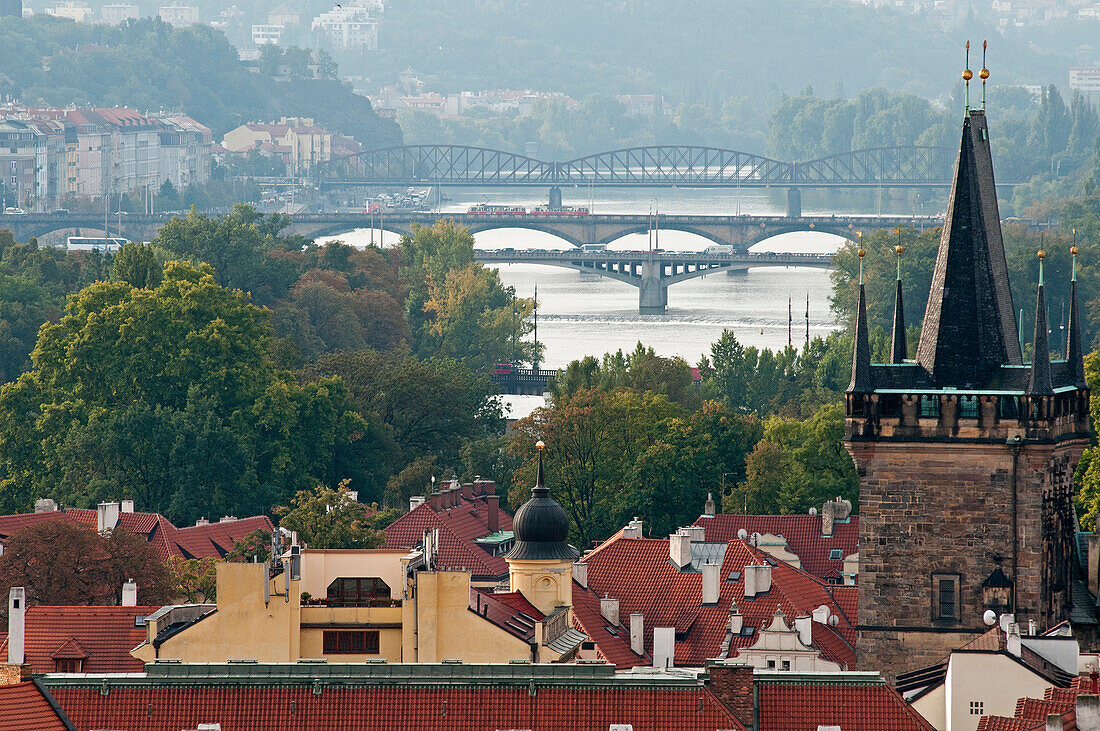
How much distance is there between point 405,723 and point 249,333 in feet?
230

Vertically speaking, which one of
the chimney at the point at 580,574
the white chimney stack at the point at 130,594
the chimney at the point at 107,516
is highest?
the white chimney stack at the point at 130,594

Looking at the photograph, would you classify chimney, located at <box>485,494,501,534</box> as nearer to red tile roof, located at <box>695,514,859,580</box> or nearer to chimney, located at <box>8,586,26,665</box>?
red tile roof, located at <box>695,514,859,580</box>

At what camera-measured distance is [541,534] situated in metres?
62.5

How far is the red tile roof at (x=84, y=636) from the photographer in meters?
A: 55.3

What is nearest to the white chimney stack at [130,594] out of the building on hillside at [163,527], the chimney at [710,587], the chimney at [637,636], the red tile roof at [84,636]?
the red tile roof at [84,636]

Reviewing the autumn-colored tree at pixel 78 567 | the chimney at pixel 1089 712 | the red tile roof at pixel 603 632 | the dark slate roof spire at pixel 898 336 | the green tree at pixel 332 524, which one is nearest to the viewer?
the chimney at pixel 1089 712

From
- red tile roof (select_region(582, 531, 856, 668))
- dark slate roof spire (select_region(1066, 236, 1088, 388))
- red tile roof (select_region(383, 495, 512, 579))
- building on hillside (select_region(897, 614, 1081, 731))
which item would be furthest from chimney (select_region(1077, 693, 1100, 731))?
red tile roof (select_region(383, 495, 512, 579))

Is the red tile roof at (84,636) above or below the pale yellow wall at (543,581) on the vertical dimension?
below

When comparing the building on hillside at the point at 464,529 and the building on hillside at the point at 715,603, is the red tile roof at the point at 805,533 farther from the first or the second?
the building on hillside at the point at 464,529

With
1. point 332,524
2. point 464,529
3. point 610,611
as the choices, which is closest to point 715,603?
point 610,611

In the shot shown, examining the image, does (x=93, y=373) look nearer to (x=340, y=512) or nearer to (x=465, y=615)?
(x=340, y=512)

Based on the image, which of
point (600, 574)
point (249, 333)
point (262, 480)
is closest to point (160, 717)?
point (600, 574)

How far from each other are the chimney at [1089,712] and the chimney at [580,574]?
31.7 metres

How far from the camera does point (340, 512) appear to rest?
8081 cm
